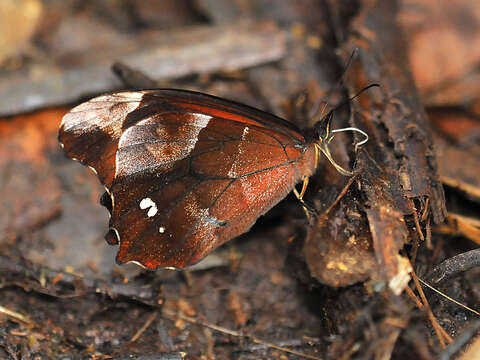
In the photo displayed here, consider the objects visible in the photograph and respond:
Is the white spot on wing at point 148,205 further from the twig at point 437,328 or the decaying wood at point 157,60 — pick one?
the decaying wood at point 157,60

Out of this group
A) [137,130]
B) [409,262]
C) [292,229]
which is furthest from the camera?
[292,229]

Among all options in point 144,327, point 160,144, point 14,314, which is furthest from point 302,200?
point 14,314

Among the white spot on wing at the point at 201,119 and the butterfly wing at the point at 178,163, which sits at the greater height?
the white spot on wing at the point at 201,119

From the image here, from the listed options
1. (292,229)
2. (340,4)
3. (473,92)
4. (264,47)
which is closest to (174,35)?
(264,47)

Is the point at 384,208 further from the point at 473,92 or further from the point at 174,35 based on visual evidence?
the point at 174,35

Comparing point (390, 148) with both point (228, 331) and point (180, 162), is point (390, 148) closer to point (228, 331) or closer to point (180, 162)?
point (180, 162)

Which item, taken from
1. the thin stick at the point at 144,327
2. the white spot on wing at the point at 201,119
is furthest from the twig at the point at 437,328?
the thin stick at the point at 144,327
